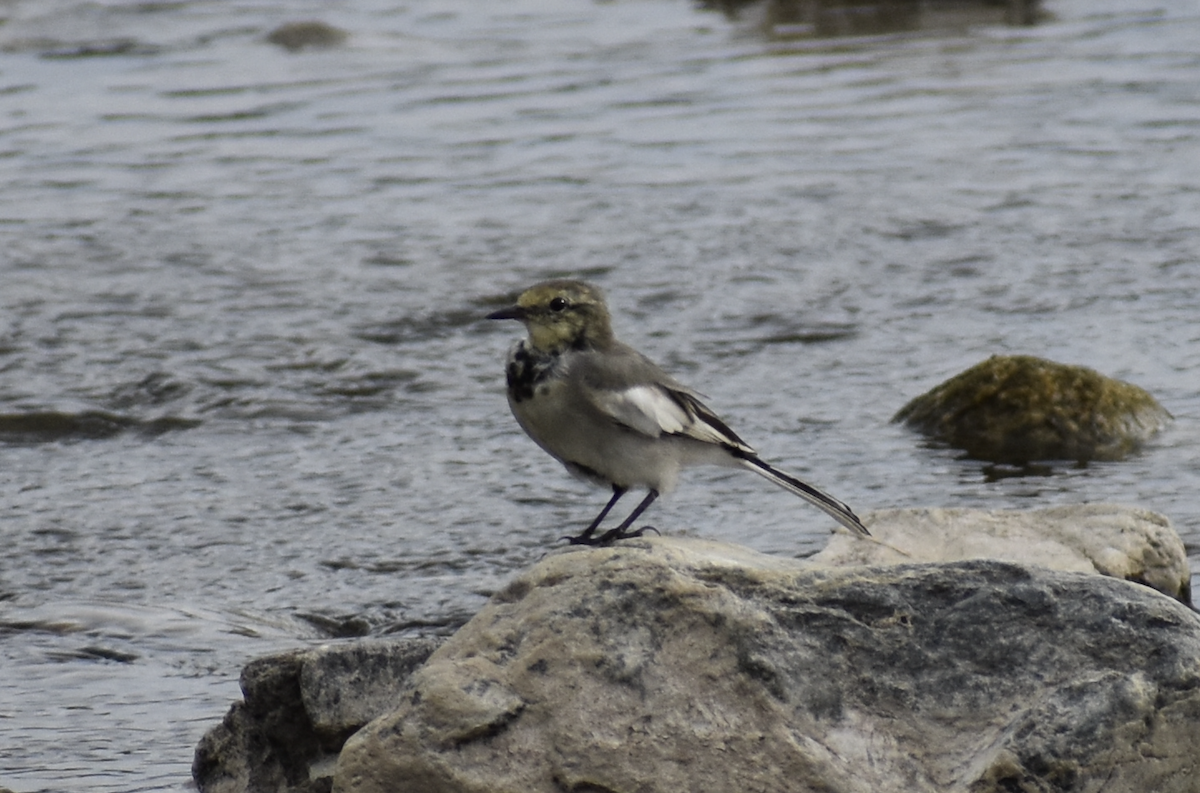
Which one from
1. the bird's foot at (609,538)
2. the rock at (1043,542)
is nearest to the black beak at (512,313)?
the bird's foot at (609,538)

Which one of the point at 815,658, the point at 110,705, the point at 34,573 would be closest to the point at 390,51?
the point at 34,573

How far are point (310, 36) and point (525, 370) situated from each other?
519 inches

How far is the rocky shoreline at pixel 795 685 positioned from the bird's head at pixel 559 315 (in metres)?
1.11

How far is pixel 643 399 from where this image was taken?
5.00 m

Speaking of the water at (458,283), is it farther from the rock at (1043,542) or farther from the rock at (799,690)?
the rock at (799,690)

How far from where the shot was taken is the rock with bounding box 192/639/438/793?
14.3ft

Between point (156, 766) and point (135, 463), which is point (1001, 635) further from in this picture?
point (135, 463)

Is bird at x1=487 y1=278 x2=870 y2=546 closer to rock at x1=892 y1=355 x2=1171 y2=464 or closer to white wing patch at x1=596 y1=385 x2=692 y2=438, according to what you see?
white wing patch at x1=596 y1=385 x2=692 y2=438

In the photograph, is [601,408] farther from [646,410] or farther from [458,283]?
[458,283]

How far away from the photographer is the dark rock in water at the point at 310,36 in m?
17.5

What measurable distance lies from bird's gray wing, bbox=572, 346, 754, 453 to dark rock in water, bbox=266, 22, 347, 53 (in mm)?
12908

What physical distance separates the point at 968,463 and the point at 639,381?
300cm

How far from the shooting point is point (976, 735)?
3814 mm

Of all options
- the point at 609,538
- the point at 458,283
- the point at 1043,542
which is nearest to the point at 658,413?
the point at 609,538
